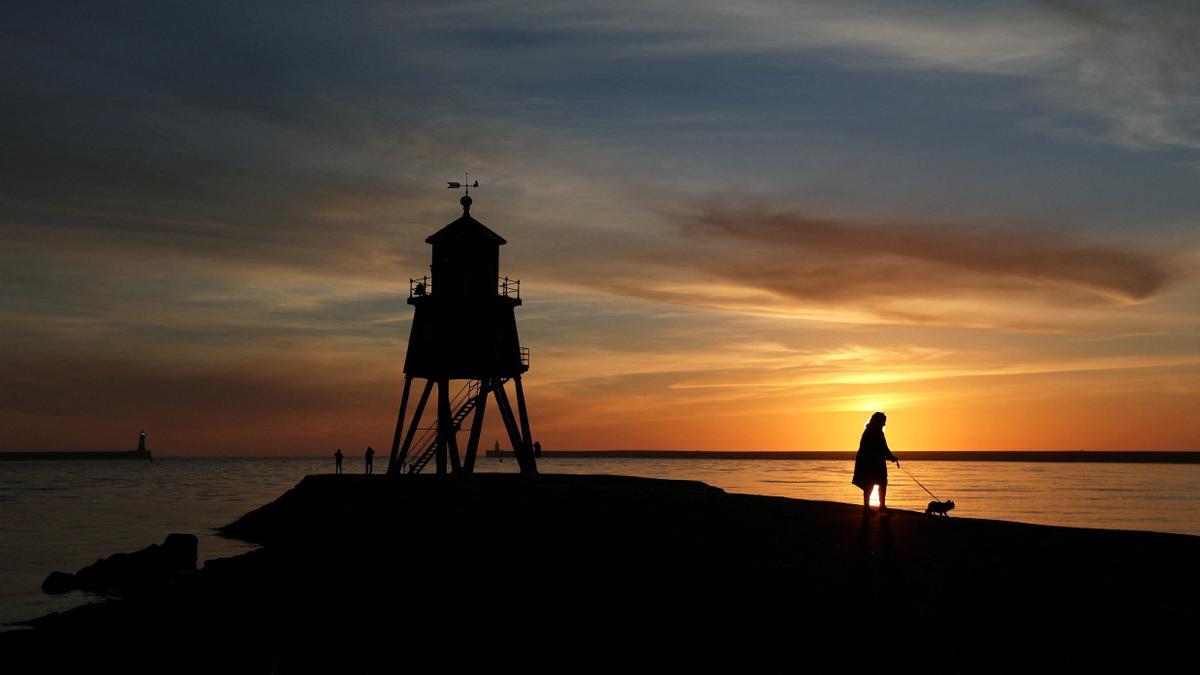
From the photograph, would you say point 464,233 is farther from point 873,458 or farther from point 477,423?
point 873,458

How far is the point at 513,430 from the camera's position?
4312 cm

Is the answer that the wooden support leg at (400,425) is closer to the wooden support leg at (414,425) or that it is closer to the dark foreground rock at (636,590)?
the wooden support leg at (414,425)

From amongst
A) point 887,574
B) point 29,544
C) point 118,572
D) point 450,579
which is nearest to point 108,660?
point 450,579

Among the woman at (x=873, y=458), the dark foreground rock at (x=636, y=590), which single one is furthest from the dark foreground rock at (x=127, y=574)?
the woman at (x=873, y=458)

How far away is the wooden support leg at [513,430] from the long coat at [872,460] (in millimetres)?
25033

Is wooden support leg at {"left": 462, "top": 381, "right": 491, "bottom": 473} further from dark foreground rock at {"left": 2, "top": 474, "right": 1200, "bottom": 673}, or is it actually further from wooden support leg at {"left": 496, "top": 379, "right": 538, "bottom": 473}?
dark foreground rock at {"left": 2, "top": 474, "right": 1200, "bottom": 673}

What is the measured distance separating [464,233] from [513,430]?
28.8ft

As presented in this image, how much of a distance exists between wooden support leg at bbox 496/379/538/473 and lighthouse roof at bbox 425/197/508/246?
253 inches

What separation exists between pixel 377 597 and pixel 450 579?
1256 millimetres

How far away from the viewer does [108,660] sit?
14.2 meters

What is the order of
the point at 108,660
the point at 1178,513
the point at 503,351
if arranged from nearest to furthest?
the point at 108,660 → the point at 503,351 → the point at 1178,513

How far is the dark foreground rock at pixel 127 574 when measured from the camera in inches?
1158

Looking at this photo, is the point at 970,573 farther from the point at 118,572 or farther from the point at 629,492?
the point at 118,572

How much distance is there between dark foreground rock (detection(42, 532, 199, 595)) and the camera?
2942cm
